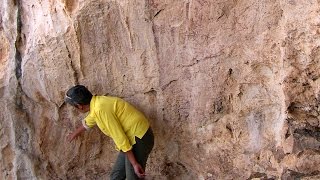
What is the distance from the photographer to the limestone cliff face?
3012 mm

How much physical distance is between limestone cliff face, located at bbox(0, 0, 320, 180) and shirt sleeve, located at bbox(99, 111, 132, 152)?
18.3 inches

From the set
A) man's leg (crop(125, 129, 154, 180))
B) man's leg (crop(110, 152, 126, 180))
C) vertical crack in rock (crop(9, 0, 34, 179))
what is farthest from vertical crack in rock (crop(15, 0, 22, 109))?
man's leg (crop(125, 129, 154, 180))

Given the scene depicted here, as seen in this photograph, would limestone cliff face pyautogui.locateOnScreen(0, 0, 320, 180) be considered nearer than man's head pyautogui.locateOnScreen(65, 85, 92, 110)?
Yes

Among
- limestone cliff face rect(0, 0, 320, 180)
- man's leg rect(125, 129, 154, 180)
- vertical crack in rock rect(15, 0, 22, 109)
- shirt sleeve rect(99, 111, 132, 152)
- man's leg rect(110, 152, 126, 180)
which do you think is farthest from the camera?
vertical crack in rock rect(15, 0, 22, 109)

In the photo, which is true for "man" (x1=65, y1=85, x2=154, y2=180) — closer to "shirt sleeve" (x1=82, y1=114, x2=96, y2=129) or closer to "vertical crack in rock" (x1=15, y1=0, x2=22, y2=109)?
"shirt sleeve" (x1=82, y1=114, x2=96, y2=129)

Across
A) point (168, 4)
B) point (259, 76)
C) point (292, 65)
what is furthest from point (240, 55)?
point (168, 4)

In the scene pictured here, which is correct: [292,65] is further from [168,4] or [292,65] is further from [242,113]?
Answer: [168,4]

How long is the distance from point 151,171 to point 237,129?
84 cm

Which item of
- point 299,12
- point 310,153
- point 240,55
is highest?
point 299,12

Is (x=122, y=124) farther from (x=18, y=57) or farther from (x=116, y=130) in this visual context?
(x=18, y=57)

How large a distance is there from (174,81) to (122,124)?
1.57 ft

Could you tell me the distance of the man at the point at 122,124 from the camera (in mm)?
3289

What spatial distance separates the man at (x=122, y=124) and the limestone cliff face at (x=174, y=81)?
312mm

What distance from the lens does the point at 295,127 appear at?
3014mm
